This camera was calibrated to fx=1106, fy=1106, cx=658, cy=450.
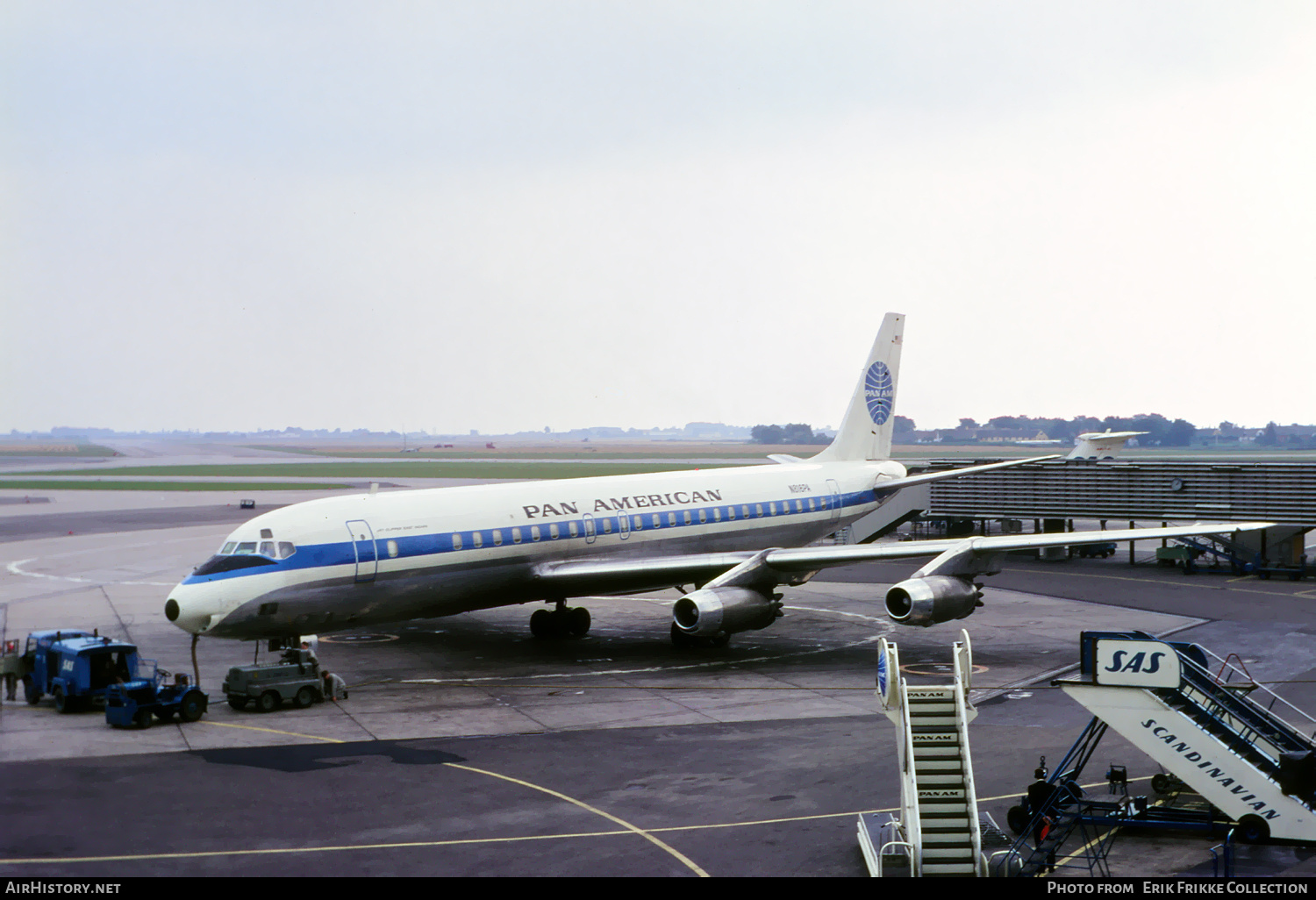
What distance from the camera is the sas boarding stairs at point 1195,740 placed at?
16359mm

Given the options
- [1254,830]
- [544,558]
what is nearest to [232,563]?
[544,558]

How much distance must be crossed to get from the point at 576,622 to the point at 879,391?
16876mm

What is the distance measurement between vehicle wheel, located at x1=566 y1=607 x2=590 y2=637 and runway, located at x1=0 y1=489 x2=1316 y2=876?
43.6 inches

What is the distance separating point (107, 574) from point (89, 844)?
37794 millimetres

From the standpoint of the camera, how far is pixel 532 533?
105 feet

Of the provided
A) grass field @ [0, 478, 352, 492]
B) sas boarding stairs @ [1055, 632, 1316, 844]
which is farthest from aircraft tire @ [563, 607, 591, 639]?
grass field @ [0, 478, 352, 492]

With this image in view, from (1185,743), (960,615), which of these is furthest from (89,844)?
(960,615)

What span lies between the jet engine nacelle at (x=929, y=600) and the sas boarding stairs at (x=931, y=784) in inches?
414

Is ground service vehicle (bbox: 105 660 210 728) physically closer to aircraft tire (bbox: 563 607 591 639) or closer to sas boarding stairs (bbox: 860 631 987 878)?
aircraft tire (bbox: 563 607 591 639)

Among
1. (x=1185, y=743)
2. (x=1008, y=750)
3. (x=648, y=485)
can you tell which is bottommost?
(x=1008, y=750)

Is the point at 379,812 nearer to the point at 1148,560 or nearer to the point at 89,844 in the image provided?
the point at 89,844

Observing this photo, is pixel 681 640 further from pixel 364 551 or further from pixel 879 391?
pixel 879 391

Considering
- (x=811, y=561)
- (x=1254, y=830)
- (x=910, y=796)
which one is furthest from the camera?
(x=811, y=561)

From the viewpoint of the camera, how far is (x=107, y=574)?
5069 centimetres
